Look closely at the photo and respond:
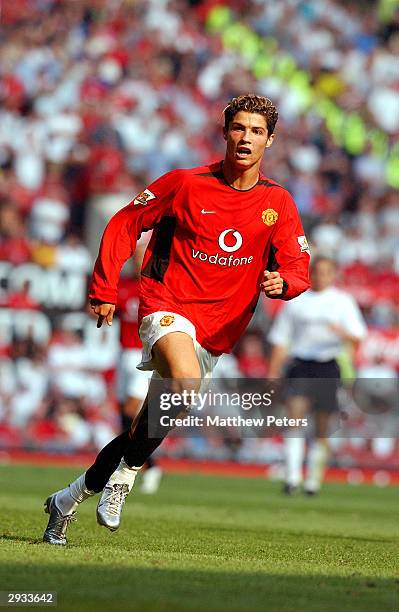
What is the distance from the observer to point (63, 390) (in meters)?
17.4

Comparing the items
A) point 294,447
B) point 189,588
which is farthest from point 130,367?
point 189,588

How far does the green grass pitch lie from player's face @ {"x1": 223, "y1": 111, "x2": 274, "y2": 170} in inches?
84.8

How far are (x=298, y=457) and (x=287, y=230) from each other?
6.56 meters

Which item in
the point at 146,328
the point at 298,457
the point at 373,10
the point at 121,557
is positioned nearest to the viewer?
the point at 121,557

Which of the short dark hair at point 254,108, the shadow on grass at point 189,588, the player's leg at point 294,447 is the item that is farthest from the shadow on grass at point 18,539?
the player's leg at point 294,447

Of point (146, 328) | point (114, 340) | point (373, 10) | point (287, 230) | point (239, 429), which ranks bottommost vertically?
point (239, 429)

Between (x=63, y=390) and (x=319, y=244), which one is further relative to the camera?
(x=319, y=244)

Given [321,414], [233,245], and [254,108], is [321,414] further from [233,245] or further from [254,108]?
[254,108]

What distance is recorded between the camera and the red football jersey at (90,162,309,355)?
6.96 meters

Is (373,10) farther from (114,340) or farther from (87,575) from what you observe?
(87,575)

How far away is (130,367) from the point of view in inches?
504

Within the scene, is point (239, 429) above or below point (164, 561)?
below

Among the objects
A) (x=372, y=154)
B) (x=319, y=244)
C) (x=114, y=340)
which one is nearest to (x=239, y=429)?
(x=114, y=340)

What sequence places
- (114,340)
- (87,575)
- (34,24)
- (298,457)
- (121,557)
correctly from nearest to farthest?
(87,575), (121,557), (298,457), (114,340), (34,24)
